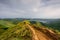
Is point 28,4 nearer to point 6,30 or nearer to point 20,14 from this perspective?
point 20,14

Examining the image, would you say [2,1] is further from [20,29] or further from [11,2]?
[20,29]

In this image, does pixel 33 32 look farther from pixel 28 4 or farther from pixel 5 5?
pixel 5 5

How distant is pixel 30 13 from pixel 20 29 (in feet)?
1.42

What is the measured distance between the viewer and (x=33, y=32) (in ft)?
10.7

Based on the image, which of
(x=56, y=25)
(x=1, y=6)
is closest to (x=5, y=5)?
(x=1, y=6)

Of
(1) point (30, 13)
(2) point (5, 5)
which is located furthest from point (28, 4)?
(2) point (5, 5)

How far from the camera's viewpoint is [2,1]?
11.0ft

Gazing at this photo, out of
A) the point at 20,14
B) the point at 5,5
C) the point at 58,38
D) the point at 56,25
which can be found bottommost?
the point at 58,38

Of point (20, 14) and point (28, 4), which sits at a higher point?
point (28, 4)

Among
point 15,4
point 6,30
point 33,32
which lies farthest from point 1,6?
point 33,32

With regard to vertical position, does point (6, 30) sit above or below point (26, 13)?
below

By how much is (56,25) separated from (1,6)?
131 cm

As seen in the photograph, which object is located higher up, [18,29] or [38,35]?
[18,29]

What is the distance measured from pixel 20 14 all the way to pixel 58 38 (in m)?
0.99
